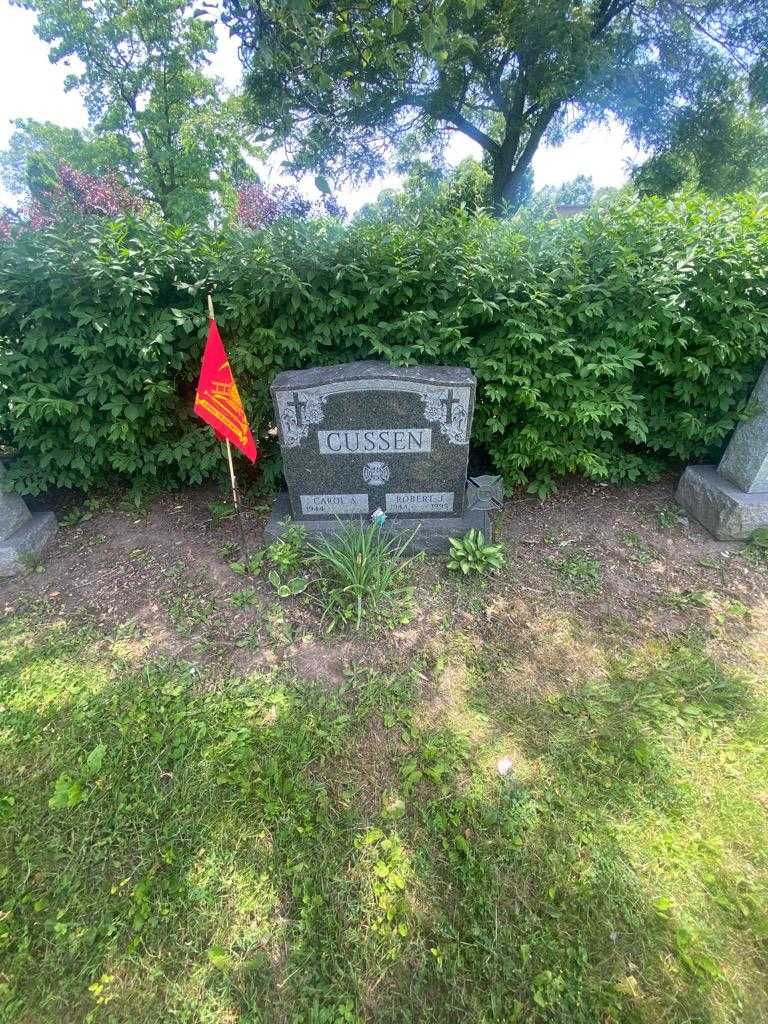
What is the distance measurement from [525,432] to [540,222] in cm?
146

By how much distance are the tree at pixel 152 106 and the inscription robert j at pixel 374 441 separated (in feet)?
44.4

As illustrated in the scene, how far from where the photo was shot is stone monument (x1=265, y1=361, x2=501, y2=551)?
110 inches

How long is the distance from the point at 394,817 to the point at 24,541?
2966 millimetres

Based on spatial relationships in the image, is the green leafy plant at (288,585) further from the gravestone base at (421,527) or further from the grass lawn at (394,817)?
the gravestone base at (421,527)

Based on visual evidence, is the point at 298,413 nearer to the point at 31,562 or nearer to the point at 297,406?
the point at 297,406

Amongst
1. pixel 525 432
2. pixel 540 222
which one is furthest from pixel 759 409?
pixel 540 222

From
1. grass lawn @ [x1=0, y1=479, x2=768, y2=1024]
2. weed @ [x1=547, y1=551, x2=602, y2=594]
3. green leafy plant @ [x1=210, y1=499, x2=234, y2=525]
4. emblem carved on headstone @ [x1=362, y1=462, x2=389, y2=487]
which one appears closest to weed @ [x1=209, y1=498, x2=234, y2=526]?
green leafy plant @ [x1=210, y1=499, x2=234, y2=525]

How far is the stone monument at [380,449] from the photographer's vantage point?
279 cm

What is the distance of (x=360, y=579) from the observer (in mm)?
2664

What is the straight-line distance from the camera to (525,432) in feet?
10.5

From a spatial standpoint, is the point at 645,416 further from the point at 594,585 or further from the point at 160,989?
the point at 160,989

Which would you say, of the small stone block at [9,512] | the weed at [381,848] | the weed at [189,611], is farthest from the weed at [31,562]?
the weed at [189,611]

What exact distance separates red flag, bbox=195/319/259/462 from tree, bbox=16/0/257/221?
13.5 metres

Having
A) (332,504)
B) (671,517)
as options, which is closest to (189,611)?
(332,504)
